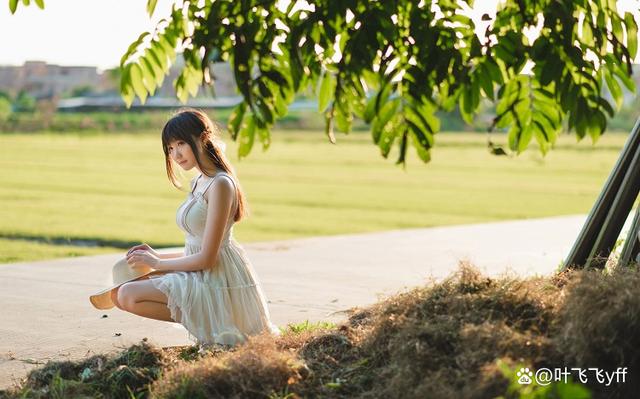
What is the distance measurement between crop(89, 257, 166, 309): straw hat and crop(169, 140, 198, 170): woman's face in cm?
62

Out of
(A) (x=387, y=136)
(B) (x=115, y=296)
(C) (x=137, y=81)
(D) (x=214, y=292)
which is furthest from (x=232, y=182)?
(A) (x=387, y=136)

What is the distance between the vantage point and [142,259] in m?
6.07

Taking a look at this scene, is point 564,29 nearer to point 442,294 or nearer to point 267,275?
point 442,294

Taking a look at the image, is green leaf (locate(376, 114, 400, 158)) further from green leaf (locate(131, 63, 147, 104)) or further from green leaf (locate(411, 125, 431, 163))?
green leaf (locate(131, 63, 147, 104))

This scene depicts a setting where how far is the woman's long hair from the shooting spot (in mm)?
6145

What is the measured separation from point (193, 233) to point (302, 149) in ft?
123

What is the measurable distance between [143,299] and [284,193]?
55.2 ft

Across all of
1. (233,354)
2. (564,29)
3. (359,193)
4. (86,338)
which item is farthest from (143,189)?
(564,29)

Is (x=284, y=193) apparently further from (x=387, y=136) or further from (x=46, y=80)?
(x=46, y=80)

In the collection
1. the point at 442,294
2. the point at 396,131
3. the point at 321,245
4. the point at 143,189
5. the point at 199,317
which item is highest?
the point at 396,131

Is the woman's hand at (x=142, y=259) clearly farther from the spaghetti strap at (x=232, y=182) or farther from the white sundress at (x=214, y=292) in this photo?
the spaghetti strap at (x=232, y=182)

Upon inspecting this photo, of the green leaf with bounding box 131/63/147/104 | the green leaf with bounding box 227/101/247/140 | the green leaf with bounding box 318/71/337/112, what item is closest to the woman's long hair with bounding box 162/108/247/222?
the green leaf with bounding box 131/63/147/104

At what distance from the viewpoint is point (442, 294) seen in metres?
5.46

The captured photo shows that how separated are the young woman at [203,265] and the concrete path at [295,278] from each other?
0.48 meters
